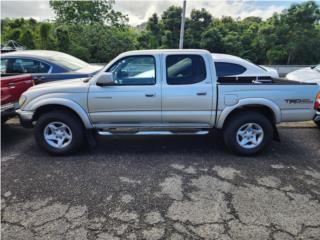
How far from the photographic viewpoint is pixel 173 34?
17.0 meters

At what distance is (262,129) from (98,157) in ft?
9.06

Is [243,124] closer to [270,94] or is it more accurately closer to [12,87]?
[270,94]

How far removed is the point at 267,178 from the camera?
376cm

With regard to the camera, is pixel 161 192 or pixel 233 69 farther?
pixel 233 69

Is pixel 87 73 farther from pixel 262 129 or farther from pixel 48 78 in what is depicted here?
pixel 262 129

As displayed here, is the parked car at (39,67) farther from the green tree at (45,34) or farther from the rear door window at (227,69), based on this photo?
the green tree at (45,34)

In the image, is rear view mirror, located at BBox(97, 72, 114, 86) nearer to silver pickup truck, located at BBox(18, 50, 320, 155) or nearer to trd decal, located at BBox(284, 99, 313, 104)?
silver pickup truck, located at BBox(18, 50, 320, 155)

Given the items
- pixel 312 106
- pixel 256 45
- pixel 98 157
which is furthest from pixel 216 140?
pixel 256 45

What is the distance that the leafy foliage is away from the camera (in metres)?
14.5

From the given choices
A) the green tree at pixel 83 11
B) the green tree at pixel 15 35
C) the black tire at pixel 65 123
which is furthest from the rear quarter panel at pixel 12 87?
the green tree at pixel 15 35

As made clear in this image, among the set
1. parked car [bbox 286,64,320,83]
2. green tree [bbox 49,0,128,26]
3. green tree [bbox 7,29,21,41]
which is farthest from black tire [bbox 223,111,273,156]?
green tree [bbox 7,29,21,41]

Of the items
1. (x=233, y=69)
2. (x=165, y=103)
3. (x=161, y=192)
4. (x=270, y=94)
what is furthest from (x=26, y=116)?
(x=233, y=69)

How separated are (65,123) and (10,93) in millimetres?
1515

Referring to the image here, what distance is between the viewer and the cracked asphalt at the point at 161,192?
2.75 m
